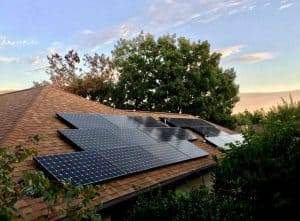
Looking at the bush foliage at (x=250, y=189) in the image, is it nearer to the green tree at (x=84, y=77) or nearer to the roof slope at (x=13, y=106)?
the roof slope at (x=13, y=106)

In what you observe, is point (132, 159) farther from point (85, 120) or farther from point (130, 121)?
point (130, 121)

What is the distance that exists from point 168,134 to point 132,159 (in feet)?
20.2

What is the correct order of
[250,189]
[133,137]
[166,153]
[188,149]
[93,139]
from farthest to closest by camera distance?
[188,149] → [133,137] → [166,153] → [93,139] → [250,189]

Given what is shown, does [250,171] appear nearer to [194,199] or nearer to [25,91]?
[194,199]

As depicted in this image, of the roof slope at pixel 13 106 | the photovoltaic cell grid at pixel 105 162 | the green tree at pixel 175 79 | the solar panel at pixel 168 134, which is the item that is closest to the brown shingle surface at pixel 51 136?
the roof slope at pixel 13 106

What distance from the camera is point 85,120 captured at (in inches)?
Result: 627

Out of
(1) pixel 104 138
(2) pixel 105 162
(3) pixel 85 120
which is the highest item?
(3) pixel 85 120

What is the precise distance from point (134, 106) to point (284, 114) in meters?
35.6

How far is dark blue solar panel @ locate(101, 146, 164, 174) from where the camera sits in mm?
12180

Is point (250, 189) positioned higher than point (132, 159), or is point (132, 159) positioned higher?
point (132, 159)

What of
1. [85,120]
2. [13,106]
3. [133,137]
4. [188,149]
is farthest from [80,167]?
[188,149]

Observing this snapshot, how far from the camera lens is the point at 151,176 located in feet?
40.7

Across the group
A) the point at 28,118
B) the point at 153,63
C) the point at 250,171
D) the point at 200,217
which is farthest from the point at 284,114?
the point at 153,63

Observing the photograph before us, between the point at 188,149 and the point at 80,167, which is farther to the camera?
the point at 188,149
